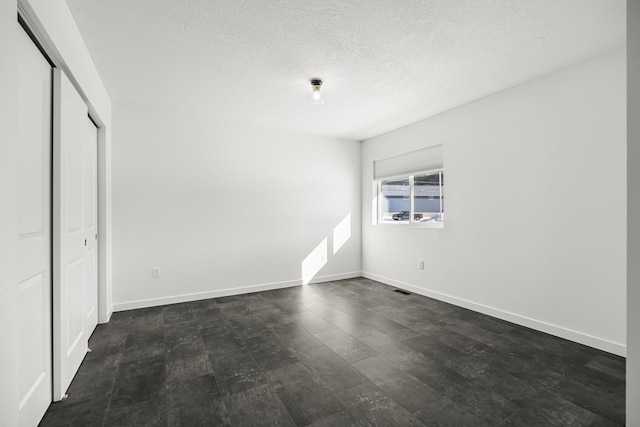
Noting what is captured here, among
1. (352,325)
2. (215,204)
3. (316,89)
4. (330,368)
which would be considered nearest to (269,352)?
(330,368)

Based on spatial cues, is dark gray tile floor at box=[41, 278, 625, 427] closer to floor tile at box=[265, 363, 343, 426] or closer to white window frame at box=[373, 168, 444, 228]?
floor tile at box=[265, 363, 343, 426]

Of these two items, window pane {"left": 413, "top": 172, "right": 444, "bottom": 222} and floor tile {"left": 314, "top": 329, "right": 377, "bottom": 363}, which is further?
window pane {"left": 413, "top": 172, "right": 444, "bottom": 222}

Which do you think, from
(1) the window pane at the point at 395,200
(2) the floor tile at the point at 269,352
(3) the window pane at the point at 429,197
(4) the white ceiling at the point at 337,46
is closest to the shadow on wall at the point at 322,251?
(1) the window pane at the point at 395,200

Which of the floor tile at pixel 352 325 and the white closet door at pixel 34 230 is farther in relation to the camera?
the floor tile at pixel 352 325

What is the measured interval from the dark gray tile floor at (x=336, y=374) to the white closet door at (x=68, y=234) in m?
0.24

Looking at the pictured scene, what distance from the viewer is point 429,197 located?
14.8 feet

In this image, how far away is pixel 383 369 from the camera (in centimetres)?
237

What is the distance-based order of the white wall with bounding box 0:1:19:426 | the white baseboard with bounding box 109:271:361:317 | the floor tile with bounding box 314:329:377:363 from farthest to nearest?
the white baseboard with bounding box 109:271:361:317 < the floor tile with bounding box 314:329:377:363 < the white wall with bounding box 0:1:19:426

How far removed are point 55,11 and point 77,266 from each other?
1.72 metres

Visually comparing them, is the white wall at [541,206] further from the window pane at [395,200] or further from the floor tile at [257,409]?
the floor tile at [257,409]

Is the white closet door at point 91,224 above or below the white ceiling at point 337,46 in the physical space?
below

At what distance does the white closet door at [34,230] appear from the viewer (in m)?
1.58

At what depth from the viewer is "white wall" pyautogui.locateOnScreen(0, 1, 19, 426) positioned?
1203mm

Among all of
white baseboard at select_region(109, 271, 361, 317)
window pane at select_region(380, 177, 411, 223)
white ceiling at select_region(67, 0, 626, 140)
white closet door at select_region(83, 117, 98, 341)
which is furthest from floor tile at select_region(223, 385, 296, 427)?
window pane at select_region(380, 177, 411, 223)
